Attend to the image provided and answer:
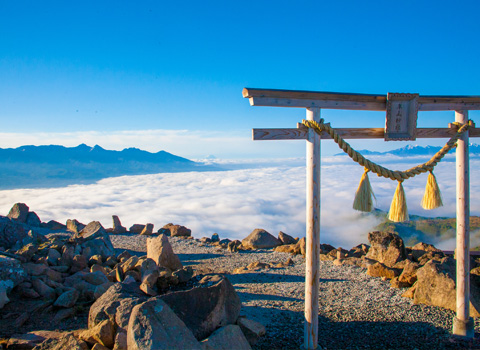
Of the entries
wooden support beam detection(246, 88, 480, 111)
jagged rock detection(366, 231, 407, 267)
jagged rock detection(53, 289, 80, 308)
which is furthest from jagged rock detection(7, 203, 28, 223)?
wooden support beam detection(246, 88, 480, 111)

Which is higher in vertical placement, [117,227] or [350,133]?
[350,133]

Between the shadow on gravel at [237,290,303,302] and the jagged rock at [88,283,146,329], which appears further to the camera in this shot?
the shadow on gravel at [237,290,303,302]

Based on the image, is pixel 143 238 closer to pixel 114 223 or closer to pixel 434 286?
pixel 114 223

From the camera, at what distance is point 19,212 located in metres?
21.8

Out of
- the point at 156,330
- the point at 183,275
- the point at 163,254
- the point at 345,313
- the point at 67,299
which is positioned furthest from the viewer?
the point at 163,254

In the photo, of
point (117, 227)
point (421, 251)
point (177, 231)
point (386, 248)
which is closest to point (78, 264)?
point (386, 248)

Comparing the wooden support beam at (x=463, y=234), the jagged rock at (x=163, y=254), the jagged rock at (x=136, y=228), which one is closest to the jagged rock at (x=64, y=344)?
the wooden support beam at (x=463, y=234)

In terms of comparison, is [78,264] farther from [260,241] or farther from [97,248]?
[260,241]

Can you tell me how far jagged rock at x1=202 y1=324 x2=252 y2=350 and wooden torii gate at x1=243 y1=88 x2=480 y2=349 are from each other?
1.04 metres

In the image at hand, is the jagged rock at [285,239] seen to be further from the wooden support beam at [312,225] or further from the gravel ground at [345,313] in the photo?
the wooden support beam at [312,225]

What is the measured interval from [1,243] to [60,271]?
16.7ft

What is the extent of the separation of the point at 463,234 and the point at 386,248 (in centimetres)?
573

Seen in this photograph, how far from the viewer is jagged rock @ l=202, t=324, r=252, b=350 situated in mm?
4484

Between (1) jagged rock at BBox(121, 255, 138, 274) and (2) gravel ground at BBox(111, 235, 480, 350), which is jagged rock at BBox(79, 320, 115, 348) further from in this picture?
(1) jagged rock at BBox(121, 255, 138, 274)
